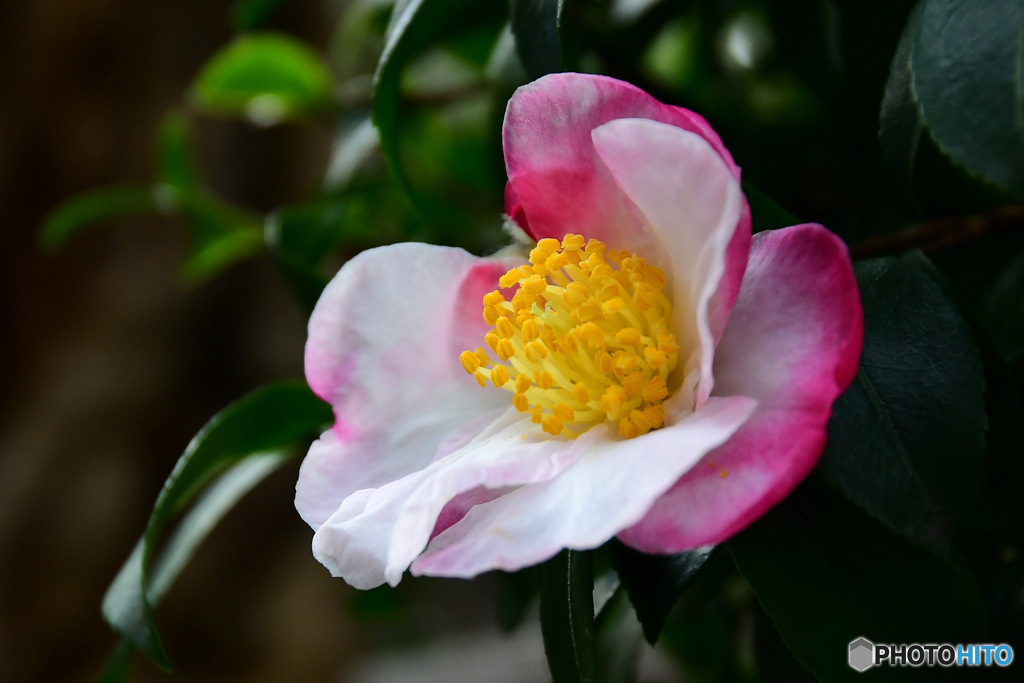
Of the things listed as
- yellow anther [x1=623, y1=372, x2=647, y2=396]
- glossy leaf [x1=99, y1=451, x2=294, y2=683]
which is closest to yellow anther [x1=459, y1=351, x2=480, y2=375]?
yellow anther [x1=623, y1=372, x2=647, y2=396]

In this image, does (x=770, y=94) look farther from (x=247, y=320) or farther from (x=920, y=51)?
(x=247, y=320)

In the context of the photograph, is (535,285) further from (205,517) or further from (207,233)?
(207,233)

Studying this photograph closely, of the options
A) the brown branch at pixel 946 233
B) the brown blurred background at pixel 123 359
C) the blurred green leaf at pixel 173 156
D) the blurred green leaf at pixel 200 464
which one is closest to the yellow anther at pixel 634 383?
the brown branch at pixel 946 233

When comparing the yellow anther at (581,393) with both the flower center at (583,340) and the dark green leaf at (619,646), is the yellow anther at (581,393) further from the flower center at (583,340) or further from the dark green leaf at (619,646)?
the dark green leaf at (619,646)

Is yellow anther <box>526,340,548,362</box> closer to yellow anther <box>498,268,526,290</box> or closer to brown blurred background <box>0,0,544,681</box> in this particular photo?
yellow anther <box>498,268,526,290</box>

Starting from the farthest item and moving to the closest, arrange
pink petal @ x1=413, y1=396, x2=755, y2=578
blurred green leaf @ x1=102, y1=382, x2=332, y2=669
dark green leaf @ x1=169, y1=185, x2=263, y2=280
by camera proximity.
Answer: dark green leaf @ x1=169, y1=185, x2=263, y2=280
blurred green leaf @ x1=102, y1=382, x2=332, y2=669
pink petal @ x1=413, y1=396, x2=755, y2=578

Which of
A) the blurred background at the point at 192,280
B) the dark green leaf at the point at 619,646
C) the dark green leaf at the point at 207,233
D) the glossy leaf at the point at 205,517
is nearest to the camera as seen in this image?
the glossy leaf at the point at 205,517

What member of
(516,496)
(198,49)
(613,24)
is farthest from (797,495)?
(198,49)
